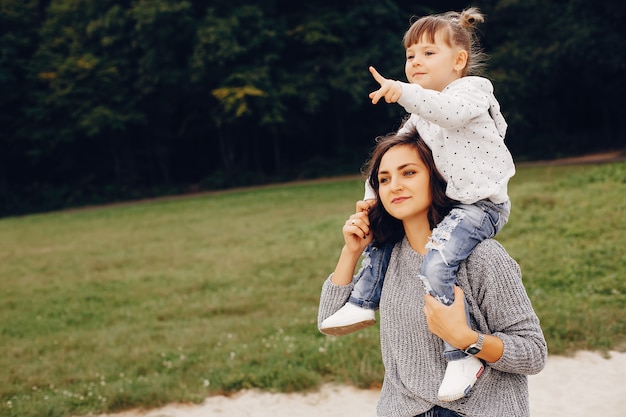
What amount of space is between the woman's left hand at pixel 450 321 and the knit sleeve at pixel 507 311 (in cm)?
8

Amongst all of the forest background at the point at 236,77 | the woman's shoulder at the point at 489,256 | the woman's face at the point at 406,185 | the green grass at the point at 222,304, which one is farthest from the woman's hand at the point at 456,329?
the forest background at the point at 236,77

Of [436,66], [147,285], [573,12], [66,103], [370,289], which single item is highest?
[573,12]

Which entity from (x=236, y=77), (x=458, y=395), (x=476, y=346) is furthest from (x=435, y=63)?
(x=236, y=77)

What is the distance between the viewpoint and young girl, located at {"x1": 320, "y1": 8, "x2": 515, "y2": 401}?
180cm

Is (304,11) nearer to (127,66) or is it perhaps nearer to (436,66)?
(127,66)

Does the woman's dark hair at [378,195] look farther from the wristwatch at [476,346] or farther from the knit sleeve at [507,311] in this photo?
the wristwatch at [476,346]

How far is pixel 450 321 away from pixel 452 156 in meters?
0.48

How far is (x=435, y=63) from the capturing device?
6.72 feet

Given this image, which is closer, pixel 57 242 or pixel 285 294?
pixel 285 294

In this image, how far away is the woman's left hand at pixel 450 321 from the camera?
1.78 meters

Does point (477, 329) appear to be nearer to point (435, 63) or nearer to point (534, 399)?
point (435, 63)

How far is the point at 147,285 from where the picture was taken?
8.99 m

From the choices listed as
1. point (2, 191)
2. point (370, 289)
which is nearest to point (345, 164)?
point (2, 191)

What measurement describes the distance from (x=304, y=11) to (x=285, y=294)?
78.6 ft
